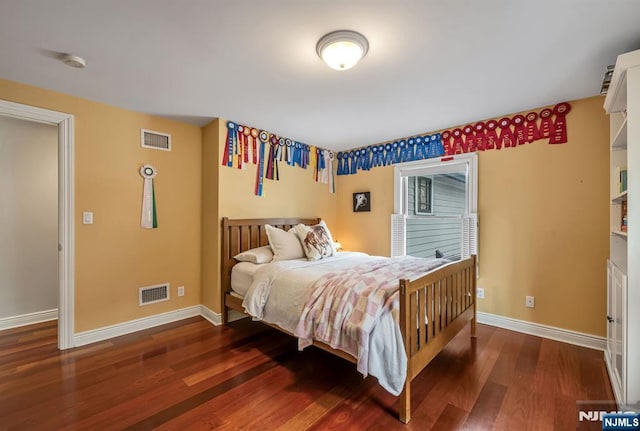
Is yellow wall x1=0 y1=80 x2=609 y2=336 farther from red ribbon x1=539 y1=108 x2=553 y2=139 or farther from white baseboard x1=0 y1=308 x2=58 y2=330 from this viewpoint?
white baseboard x1=0 y1=308 x2=58 y2=330

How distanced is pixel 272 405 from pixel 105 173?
2.65 m

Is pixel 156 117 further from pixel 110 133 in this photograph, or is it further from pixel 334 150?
pixel 334 150

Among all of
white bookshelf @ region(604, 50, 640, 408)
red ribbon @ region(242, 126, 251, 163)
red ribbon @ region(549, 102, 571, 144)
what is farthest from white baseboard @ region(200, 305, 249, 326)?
red ribbon @ region(549, 102, 571, 144)

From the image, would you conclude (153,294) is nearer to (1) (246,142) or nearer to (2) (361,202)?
(1) (246,142)

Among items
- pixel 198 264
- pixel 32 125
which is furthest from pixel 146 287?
pixel 32 125

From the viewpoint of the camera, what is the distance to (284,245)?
10.4ft

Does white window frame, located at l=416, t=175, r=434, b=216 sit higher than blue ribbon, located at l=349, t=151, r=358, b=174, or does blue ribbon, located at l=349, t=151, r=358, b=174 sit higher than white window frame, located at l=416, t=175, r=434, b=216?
blue ribbon, located at l=349, t=151, r=358, b=174

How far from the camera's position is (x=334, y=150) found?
4.57 meters

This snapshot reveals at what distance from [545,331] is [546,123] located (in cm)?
208

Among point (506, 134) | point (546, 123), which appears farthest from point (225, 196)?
point (546, 123)

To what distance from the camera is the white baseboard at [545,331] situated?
2.57 m

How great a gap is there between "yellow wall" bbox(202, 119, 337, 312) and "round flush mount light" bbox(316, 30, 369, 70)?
178 centimetres

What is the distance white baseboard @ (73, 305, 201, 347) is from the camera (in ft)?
8.68

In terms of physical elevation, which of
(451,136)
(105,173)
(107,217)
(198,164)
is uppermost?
(451,136)
